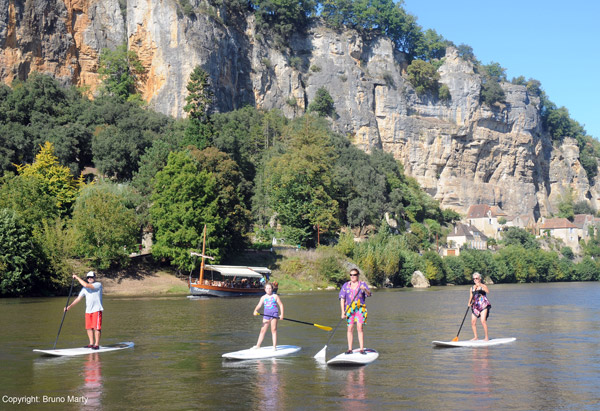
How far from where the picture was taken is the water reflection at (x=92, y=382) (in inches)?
495

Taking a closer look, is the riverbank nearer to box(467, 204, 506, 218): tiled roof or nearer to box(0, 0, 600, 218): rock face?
box(0, 0, 600, 218): rock face

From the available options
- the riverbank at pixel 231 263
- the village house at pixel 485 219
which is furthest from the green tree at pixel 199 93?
the village house at pixel 485 219

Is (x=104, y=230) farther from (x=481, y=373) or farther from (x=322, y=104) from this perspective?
(x=322, y=104)

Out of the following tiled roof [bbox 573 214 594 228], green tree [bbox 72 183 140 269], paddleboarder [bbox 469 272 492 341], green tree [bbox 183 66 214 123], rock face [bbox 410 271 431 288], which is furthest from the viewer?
tiled roof [bbox 573 214 594 228]

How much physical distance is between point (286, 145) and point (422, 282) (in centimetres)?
2506

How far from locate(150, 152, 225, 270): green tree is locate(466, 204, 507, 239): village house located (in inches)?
3090

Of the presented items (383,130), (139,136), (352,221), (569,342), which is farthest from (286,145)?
(569,342)

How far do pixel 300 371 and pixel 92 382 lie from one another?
4.62 meters

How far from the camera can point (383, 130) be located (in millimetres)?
129375

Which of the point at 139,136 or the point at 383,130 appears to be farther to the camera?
the point at 383,130

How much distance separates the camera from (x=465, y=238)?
11669 cm

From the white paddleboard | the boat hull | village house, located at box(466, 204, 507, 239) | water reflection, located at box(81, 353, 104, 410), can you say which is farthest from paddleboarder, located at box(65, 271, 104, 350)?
→ village house, located at box(466, 204, 507, 239)

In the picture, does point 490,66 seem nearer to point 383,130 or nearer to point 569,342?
point 383,130

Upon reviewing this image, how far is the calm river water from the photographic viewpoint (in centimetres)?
1273
